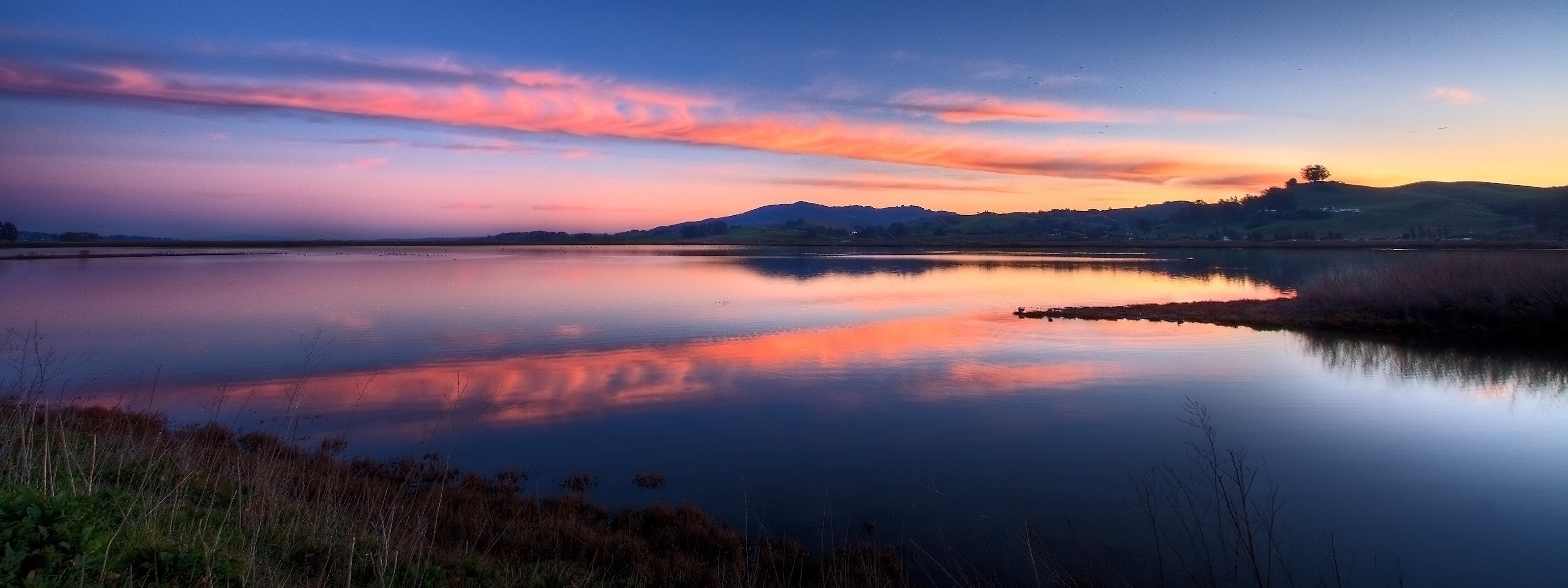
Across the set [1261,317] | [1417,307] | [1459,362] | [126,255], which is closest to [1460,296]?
[1417,307]

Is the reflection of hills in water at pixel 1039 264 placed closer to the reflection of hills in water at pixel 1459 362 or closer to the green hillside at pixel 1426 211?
the reflection of hills in water at pixel 1459 362

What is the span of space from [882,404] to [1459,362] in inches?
602

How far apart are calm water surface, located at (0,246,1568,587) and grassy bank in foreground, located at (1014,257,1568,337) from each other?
2618 millimetres

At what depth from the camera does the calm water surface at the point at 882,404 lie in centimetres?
931

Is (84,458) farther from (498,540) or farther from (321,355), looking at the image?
(321,355)

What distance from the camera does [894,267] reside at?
205 ft

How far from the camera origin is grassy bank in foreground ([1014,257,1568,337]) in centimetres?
2253

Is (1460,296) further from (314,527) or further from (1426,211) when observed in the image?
(1426,211)

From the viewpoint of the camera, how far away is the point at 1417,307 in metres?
24.8

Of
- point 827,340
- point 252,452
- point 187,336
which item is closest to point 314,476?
point 252,452

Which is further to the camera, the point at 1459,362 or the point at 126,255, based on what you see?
the point at 126,255

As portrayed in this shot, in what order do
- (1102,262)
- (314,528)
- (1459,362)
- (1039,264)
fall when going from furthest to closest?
(1102,262) → (1039,264) → (1459,362) → (314,528)

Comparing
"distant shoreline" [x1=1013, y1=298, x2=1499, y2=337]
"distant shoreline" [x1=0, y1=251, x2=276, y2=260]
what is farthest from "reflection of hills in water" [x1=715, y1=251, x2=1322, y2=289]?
"distant shoreline" [x1=0, y1=251, x2=276, y2=260]

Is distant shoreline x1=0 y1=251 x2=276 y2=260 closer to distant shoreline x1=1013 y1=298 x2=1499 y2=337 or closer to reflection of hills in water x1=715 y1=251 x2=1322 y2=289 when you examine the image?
reflection of hills in water x1=715 y1=251 x2=1322 y2=289
